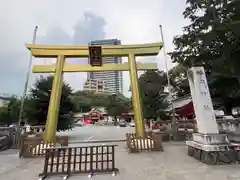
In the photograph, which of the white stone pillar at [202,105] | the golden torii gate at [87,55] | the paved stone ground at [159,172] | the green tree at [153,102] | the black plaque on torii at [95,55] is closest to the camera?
the paved stone ground at [159,172]

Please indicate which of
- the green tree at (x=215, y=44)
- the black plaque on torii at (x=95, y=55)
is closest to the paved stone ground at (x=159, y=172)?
the black plaque on torii at (x=95, y=55)

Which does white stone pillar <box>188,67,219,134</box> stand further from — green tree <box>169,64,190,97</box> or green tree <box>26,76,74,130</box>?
green tree <box>169,64,190,97</box>

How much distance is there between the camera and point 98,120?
7438 cm

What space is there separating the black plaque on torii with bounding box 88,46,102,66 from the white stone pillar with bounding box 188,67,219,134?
507 centimetres

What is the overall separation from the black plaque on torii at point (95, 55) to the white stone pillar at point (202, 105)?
5074mm

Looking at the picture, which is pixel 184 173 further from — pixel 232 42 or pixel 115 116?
pixel 115 116

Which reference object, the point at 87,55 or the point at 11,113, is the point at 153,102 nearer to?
the point at 87,55

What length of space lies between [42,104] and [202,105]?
14.1 m

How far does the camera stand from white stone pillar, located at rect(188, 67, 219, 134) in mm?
7546

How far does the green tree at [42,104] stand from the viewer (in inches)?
725

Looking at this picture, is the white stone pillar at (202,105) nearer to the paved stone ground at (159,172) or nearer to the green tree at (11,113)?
the paved stone ground at (159,172)

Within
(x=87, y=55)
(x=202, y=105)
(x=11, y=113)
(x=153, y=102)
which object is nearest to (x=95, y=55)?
(x=87, y=55)

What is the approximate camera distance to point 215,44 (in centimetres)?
1560

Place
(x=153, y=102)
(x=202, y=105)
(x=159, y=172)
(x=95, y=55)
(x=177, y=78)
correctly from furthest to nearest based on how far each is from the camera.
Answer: (x=177, y=78) < (x=153, y=102) < (x=95, y=55) < (x=202, y=105) < (x=159, y=172)
